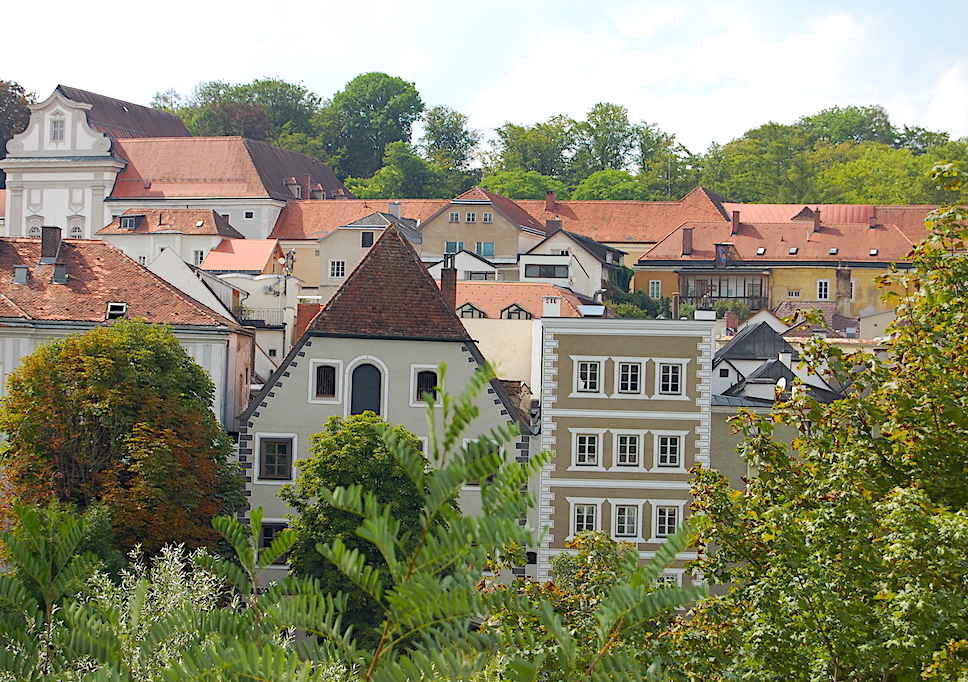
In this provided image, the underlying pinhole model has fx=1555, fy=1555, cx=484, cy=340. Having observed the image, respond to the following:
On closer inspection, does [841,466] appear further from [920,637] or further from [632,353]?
[632,353]

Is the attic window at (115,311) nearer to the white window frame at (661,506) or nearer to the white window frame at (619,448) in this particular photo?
the white window frame at (619,448)

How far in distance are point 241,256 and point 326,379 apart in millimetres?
41554

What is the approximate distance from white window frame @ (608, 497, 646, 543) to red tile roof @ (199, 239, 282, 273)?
4085 cm

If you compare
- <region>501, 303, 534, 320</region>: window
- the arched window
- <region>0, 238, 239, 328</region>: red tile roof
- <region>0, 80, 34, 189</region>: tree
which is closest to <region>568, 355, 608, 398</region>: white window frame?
the arched window

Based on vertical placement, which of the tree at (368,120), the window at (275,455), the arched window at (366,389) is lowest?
the window at (275,455)

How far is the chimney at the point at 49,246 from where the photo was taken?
44.3 m

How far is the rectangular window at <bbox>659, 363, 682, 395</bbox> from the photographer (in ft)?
141

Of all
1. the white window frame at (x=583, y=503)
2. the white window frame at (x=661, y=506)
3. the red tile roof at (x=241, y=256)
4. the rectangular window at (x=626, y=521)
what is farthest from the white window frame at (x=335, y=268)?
the white window frame at (x=661, y=506)

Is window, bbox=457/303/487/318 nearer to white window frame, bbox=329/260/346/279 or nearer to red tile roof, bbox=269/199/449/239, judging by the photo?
white window frame, bbox=329/260/346/279

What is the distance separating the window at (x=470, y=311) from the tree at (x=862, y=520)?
128 feet

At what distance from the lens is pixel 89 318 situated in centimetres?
4256

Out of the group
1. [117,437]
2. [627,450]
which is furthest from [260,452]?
[627,450]

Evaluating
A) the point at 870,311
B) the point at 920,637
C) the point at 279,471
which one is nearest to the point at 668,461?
the point at 279,471

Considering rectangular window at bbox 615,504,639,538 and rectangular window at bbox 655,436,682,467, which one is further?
rectangular window at bbox 655,436,682,467
